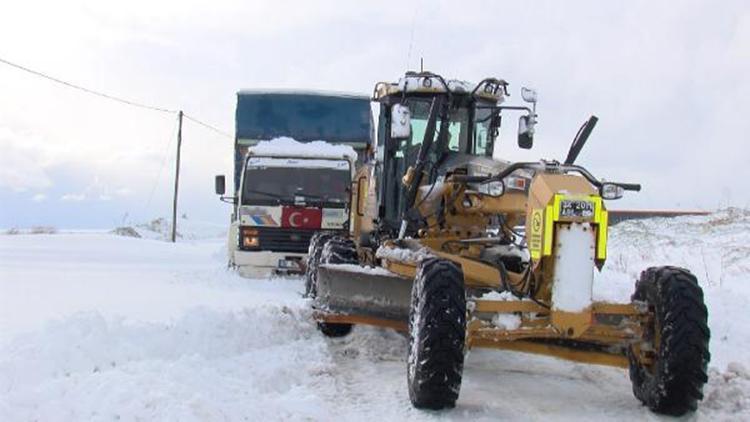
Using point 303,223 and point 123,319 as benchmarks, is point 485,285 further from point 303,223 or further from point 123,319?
point 303,223

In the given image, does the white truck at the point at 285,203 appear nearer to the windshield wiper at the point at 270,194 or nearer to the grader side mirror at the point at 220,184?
the windshield wiper at the point at 270,194

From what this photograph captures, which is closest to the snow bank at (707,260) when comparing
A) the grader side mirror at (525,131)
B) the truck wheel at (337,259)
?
the grader side mirror at (525,131)

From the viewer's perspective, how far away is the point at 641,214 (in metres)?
31.6

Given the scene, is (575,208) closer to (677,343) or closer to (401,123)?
(677,343)

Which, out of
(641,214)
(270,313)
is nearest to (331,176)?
(270,313)

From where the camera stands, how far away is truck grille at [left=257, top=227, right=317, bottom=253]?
1475 cm

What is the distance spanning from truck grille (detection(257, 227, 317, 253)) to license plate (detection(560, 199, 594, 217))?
9.38 m

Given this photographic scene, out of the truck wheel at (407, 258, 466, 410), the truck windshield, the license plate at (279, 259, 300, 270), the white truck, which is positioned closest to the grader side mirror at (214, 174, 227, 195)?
the white truck

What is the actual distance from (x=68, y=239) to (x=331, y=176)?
560 inches

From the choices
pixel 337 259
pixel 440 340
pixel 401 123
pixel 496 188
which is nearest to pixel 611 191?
pixel 496 188

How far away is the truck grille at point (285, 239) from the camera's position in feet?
48.4

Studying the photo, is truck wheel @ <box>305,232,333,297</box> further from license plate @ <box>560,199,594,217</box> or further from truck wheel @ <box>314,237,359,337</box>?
license plate @ <box>560,199,594,217</box>

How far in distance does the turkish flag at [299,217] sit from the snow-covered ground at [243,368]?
8.62 feet

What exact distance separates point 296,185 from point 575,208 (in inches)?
377
